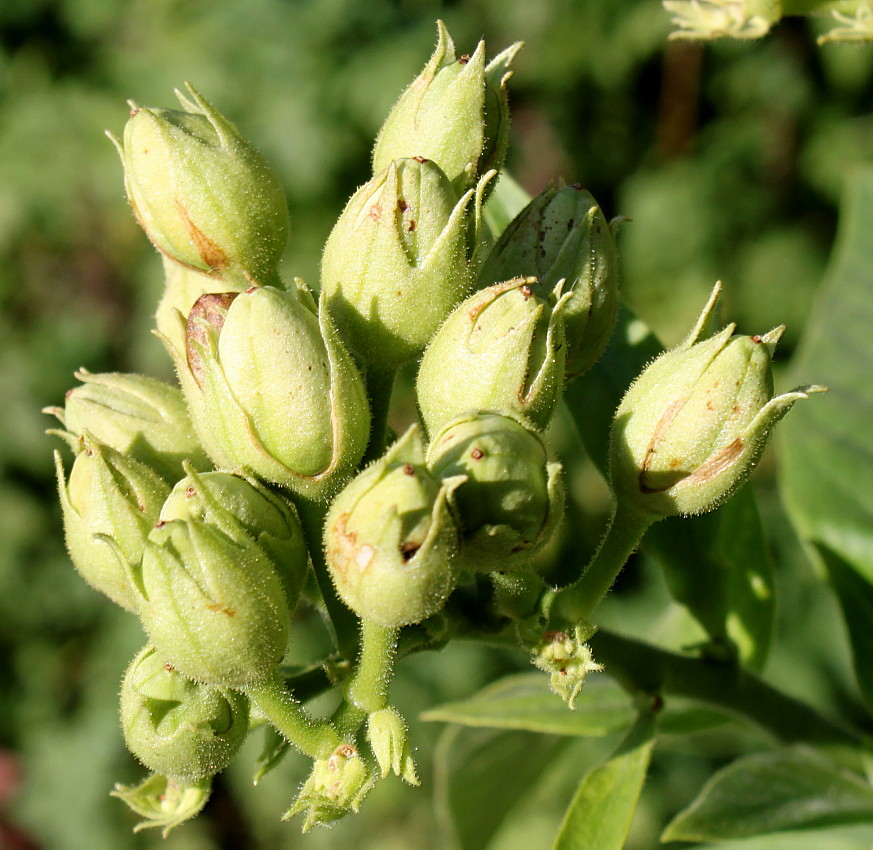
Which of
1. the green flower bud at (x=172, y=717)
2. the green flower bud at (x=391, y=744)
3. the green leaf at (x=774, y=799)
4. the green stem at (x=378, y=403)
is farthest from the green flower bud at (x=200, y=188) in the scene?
the green leaf at (x=774, y=799)

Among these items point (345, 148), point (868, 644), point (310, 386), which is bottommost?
point (868, 644)

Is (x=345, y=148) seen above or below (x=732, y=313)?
above

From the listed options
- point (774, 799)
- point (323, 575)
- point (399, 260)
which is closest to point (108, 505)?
point (323, 575)

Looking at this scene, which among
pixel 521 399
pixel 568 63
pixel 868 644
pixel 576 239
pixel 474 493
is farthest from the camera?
pixel 568 63

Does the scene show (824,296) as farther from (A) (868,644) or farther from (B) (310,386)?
(B) (310,386)

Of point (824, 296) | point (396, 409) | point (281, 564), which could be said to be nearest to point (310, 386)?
point (281, 564)

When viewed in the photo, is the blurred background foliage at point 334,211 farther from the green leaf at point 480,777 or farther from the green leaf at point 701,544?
the green leaf at point 701,544
